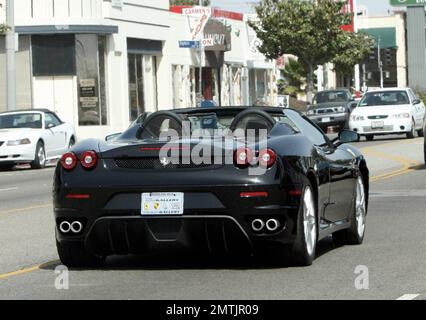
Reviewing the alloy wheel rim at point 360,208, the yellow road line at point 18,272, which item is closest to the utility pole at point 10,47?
the alloy wheel rim at point 360,208

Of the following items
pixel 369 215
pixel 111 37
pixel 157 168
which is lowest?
pixel 369 215

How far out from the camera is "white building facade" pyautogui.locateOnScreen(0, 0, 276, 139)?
49219mm

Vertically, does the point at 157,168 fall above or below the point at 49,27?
below

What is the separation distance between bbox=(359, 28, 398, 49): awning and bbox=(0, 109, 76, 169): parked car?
9149 cm

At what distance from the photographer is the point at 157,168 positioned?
9711mm

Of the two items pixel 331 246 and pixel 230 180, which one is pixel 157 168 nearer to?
pixel 230 180

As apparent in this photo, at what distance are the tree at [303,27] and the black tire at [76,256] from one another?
55.1 metres

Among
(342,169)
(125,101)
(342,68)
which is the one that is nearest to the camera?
(342,169)

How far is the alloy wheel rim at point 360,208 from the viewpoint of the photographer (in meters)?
11.8

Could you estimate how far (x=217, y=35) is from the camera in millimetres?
61156

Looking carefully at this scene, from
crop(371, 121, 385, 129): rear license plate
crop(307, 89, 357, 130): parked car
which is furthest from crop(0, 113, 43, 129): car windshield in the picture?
crop(307, 89, 357, 130): parked car

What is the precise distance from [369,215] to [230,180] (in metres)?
5.71

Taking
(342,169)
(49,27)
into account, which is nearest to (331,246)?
(342,169)
